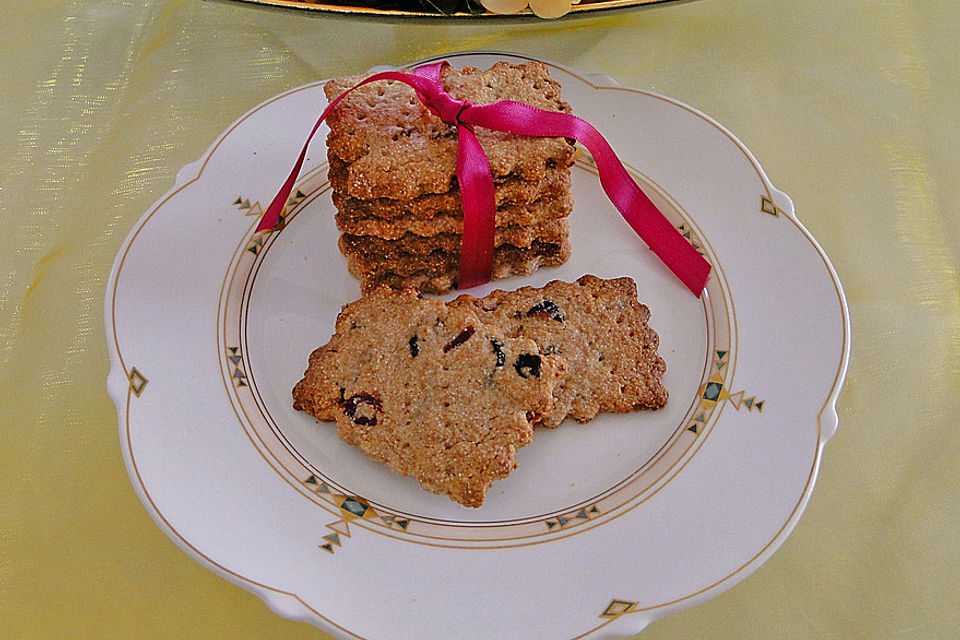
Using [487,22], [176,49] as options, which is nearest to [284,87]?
[176,49]

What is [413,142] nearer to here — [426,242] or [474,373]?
[426,242]

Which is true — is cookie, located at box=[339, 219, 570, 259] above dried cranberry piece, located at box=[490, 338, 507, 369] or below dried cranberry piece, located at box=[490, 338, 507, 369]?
above

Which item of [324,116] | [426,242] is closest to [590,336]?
[426,242]

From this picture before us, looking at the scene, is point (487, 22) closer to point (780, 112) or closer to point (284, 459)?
point (780, 112)

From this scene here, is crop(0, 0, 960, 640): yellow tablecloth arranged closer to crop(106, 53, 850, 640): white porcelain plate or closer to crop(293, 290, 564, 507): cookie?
crop(106, 53, 850, 640): white porcelain plate

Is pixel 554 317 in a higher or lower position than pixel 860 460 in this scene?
higher

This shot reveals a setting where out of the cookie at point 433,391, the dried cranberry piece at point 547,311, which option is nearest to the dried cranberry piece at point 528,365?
the cookie at point 433,391

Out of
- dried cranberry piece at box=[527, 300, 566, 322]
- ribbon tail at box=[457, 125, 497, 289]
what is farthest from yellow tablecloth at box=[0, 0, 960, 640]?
dried cranberry piece at box=[527, 300, 566, 322]

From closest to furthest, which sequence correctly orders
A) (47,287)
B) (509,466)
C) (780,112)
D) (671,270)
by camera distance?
(509,466), (671,270), (47,287), (780,112)
